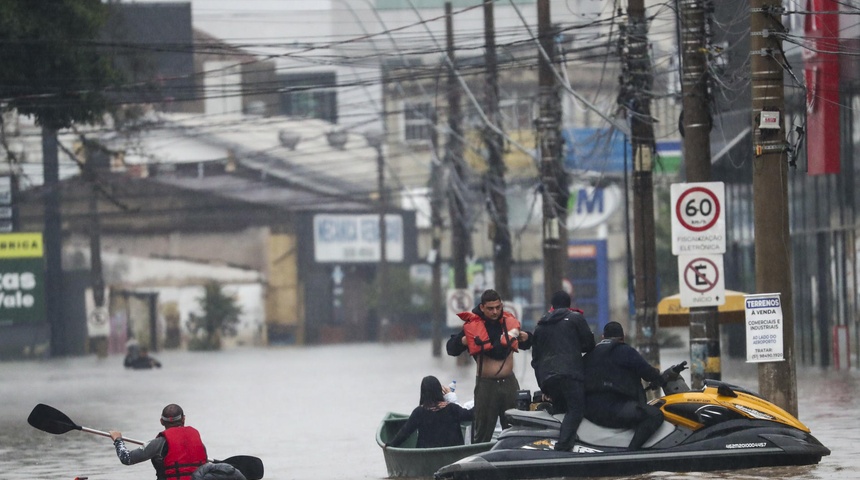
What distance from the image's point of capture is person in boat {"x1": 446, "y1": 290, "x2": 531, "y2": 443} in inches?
629

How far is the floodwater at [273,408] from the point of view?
63.8ft

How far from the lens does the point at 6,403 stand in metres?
36.1

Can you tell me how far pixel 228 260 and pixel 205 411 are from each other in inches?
1958

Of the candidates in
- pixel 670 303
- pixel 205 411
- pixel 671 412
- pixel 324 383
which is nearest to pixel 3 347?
pixel 324 383

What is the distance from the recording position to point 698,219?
59.9ft

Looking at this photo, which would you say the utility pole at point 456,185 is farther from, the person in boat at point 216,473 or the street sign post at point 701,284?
the person in boat at point 216,473

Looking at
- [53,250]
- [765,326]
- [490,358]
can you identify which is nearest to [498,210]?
[765,326]

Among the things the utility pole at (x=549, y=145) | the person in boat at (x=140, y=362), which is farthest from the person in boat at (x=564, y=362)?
the person in boat at (x=140, y=362)

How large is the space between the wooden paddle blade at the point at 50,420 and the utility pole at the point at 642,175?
1288 centimetres

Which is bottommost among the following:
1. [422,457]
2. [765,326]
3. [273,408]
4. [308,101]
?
[273,408]

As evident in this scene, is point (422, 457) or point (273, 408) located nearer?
point (422, 457)

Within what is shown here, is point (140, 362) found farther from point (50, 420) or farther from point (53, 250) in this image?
point (50, 420)

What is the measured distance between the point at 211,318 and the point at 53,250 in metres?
10.2

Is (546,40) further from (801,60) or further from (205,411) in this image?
(205,411)
